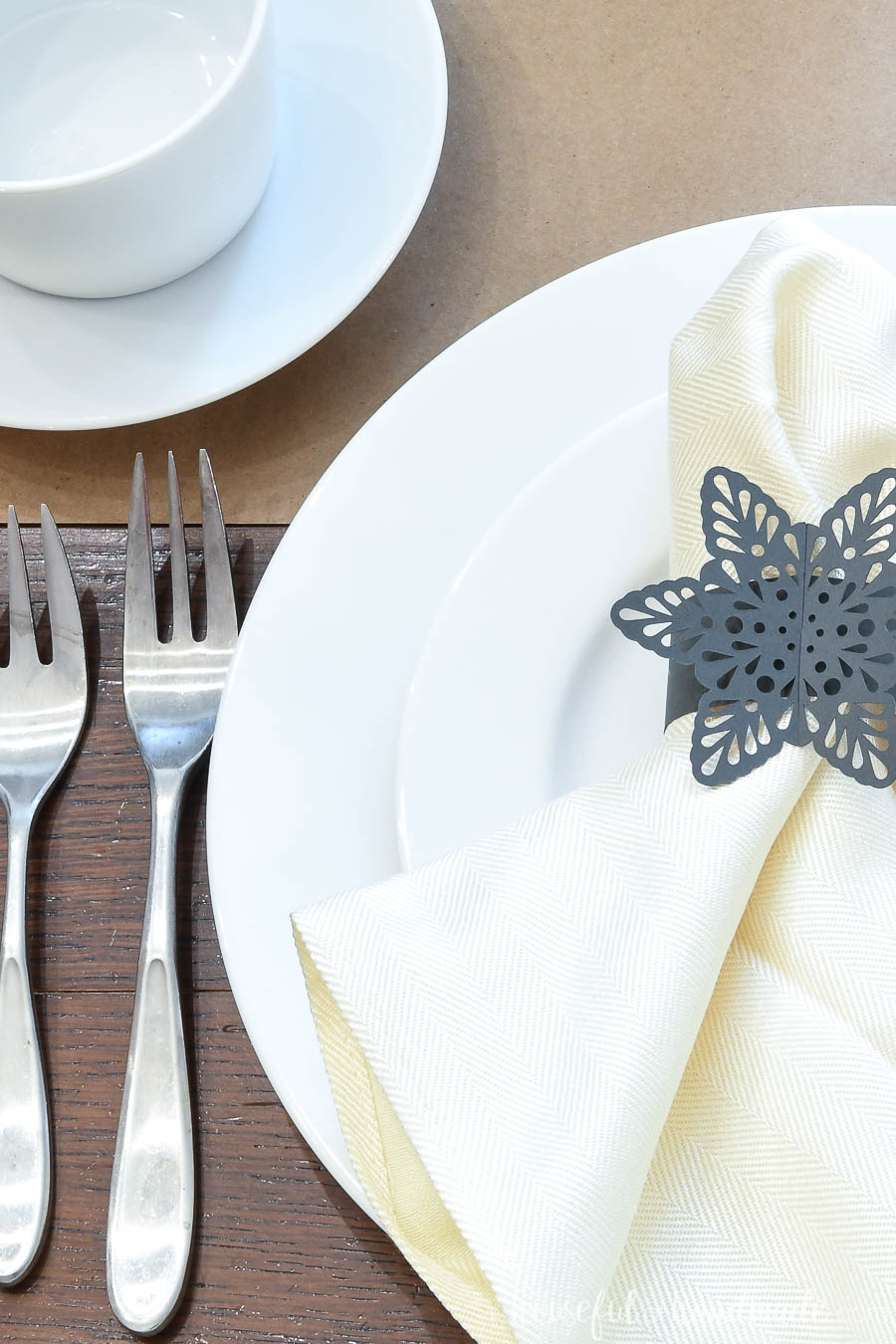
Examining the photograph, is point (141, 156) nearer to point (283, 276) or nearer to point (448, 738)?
point (283, 276)

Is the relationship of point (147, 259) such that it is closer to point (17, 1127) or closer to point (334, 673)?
point (334, 673)

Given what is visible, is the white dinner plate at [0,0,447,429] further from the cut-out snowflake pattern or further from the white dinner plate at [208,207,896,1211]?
the cut-out snowflake pattern

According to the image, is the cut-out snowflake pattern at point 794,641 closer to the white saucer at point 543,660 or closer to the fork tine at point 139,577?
the white saucer at point 543,660

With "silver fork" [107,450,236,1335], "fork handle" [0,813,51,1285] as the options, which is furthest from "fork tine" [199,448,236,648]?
"fork handle" [0,813,51,1285]

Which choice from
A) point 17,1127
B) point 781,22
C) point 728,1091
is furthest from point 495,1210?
point 781,22

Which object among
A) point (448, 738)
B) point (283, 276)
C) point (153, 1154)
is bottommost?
point (153, 1154)

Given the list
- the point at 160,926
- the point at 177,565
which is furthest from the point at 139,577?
the point at 160,926
